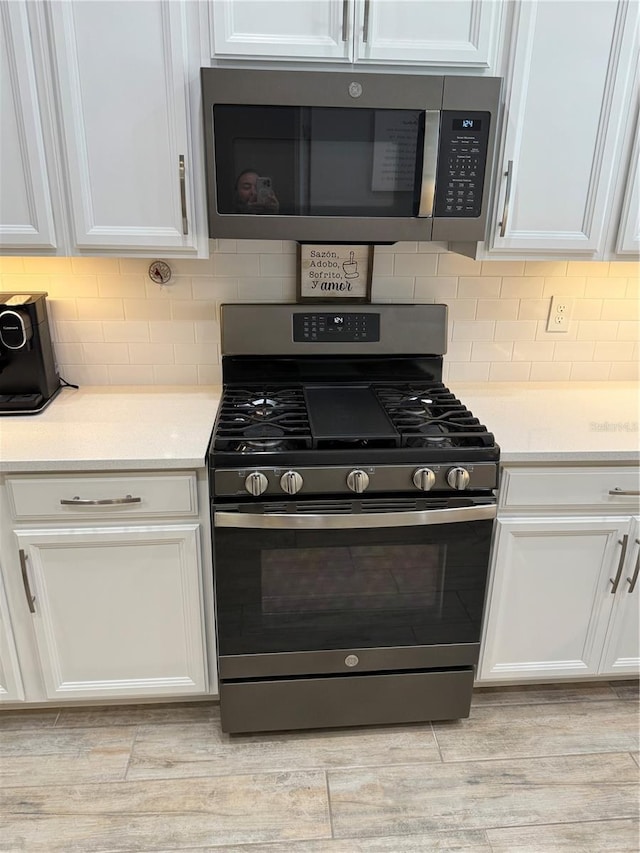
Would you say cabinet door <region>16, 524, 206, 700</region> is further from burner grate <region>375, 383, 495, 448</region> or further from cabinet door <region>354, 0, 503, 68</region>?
cabinet door <region>354, 0, 503, 68</region>

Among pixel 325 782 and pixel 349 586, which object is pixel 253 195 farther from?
pixel 325 782

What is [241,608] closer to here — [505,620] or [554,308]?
[505,620]

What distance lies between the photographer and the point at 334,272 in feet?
6.91

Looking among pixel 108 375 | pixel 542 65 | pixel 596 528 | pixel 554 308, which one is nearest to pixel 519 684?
pixel 596 528

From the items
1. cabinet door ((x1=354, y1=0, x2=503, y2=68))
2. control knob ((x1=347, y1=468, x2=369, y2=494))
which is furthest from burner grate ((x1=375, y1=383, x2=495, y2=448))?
cabinet door ((x1=354, y1=0, x2=503, y2=68))

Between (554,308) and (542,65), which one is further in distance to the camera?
(554,308)

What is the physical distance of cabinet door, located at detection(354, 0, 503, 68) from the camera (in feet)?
5.26

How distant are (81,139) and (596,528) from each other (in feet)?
5.81

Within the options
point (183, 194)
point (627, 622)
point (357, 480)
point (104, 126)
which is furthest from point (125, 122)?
point (627, 622)

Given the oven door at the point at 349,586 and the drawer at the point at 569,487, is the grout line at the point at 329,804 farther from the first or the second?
the drawer at the point at 569,487

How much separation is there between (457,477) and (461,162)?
0.84 m

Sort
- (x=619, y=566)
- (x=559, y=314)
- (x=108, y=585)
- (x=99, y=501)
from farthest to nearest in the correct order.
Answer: (x=559, y=314) < (x=619, y=566) < (x=108, y=585) < (x=99, y=501)

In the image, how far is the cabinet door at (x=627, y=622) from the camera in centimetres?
190

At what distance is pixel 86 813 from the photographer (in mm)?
1739
